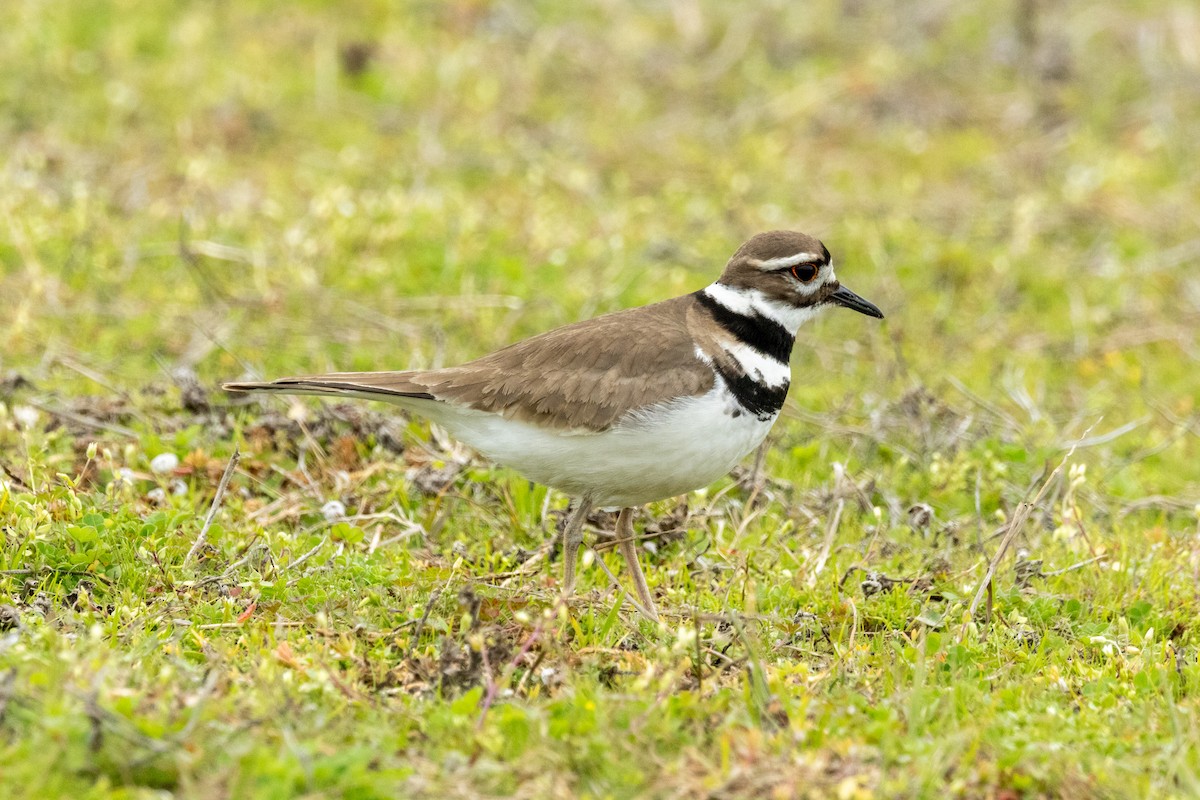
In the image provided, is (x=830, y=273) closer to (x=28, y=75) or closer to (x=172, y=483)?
(x=172, y=483)

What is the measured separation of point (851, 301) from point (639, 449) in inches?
50.8

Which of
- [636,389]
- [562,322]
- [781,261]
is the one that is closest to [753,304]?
[781,261]

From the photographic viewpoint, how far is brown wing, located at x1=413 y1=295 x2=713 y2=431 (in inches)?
205

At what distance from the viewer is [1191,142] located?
11.7m

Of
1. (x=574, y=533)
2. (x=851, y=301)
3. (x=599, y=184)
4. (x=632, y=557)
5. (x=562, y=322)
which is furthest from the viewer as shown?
(x=599, y=184)

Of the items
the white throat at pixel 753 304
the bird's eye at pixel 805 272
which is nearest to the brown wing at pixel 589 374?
the white throat at pixel 753 304

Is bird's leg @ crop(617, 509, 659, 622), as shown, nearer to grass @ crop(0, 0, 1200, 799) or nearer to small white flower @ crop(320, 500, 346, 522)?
grass @ crop(0, 0, 1200, 799)

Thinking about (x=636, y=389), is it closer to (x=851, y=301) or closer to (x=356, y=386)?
(x=356, y=386)

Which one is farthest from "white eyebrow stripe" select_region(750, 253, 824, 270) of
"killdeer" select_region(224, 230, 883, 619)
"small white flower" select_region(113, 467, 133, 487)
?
"small white flower" select_region(113, 467, 133, 487)

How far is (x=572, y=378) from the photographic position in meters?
5.33

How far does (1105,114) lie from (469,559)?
848 cm

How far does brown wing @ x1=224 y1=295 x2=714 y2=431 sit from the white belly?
5cm

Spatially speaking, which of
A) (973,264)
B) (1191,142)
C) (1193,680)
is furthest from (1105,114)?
(1193,680)

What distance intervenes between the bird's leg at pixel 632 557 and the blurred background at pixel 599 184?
6.80 feet
